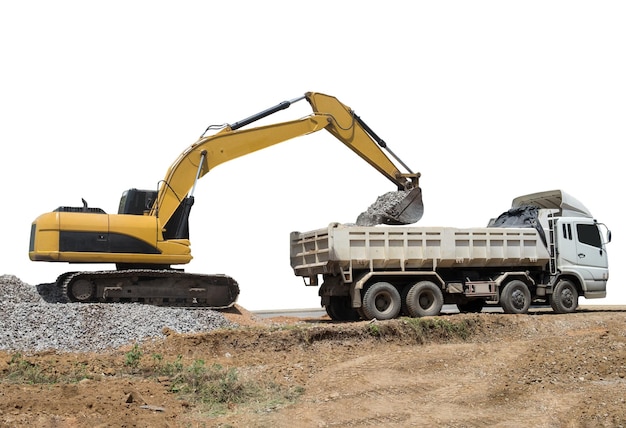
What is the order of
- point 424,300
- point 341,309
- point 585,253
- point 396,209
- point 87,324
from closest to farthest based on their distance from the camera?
point 87,324 < point 424,300 < point 341,309 < point 396,209 < point 585,253

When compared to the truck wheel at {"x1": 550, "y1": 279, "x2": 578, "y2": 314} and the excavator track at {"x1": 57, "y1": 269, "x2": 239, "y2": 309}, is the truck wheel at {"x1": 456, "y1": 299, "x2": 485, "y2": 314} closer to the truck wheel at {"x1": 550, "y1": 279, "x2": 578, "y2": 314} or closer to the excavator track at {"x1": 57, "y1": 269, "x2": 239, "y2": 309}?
the truck wheel at {"x1": 550, "y1": 279, "x2": 578, "y2": 314}

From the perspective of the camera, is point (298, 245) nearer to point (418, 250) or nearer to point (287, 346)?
point (418, 250)

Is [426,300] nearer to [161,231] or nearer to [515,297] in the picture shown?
[515,297]

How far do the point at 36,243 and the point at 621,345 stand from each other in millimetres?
12775

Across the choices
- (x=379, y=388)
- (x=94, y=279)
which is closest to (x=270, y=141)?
(x=94, y=279)

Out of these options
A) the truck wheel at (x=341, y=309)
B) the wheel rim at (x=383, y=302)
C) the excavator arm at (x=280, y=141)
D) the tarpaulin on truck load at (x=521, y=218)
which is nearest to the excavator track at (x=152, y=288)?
the excavator arm at (x=280, y=141)

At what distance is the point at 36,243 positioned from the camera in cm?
1653

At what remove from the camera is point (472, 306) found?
19797 mm

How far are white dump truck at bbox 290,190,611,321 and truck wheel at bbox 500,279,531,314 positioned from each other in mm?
26

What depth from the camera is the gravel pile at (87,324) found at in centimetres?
1341

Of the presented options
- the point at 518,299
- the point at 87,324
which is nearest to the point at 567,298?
the point at 518,299

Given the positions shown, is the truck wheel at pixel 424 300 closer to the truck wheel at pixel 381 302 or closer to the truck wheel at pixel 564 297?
the truck wheel at pixel 381 302

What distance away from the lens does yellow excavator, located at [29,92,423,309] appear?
656 inches

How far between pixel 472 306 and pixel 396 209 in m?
3.62
